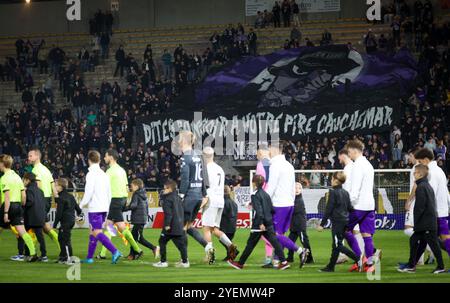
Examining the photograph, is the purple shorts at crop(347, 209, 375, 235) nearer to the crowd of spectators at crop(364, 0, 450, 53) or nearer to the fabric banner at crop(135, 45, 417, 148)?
the fabric banner at crop(135, 45, 417, 148)

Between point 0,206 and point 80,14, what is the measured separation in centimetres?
2946

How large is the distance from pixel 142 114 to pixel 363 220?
24.2 meters

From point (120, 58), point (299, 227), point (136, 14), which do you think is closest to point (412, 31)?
point (120, 58)

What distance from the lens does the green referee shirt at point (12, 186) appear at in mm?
17281

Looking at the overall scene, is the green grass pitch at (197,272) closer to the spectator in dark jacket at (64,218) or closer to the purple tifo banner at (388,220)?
the spectator in dark jacket at (64,218)

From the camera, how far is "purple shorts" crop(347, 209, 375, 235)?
15.1 m

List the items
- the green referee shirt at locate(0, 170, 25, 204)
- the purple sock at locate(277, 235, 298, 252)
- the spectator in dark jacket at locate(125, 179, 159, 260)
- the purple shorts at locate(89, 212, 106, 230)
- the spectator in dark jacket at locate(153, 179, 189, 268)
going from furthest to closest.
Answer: the spectator in dark jacket at locate(125, 179, 159, 260), the green referee shirt at locate(0, 170, 25, 204), the purple shorts at locate(89, 212, 106, 230), the purple sock at locate(277, 235, 298, 252), the spectator in dark jacket at locate(153, 179, 189, 268)

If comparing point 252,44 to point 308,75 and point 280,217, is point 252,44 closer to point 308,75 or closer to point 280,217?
point 308,75

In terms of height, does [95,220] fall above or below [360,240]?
above

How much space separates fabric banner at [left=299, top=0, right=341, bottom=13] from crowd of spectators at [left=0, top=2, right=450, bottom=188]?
2595 mm

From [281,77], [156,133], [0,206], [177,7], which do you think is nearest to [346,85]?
[281,77]

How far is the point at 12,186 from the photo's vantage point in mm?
17344

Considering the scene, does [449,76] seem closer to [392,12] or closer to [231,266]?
[392,12]

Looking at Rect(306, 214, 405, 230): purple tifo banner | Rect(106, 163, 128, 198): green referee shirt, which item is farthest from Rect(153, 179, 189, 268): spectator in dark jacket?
Rect(306, 214, 405, 230): purple tifo banner
